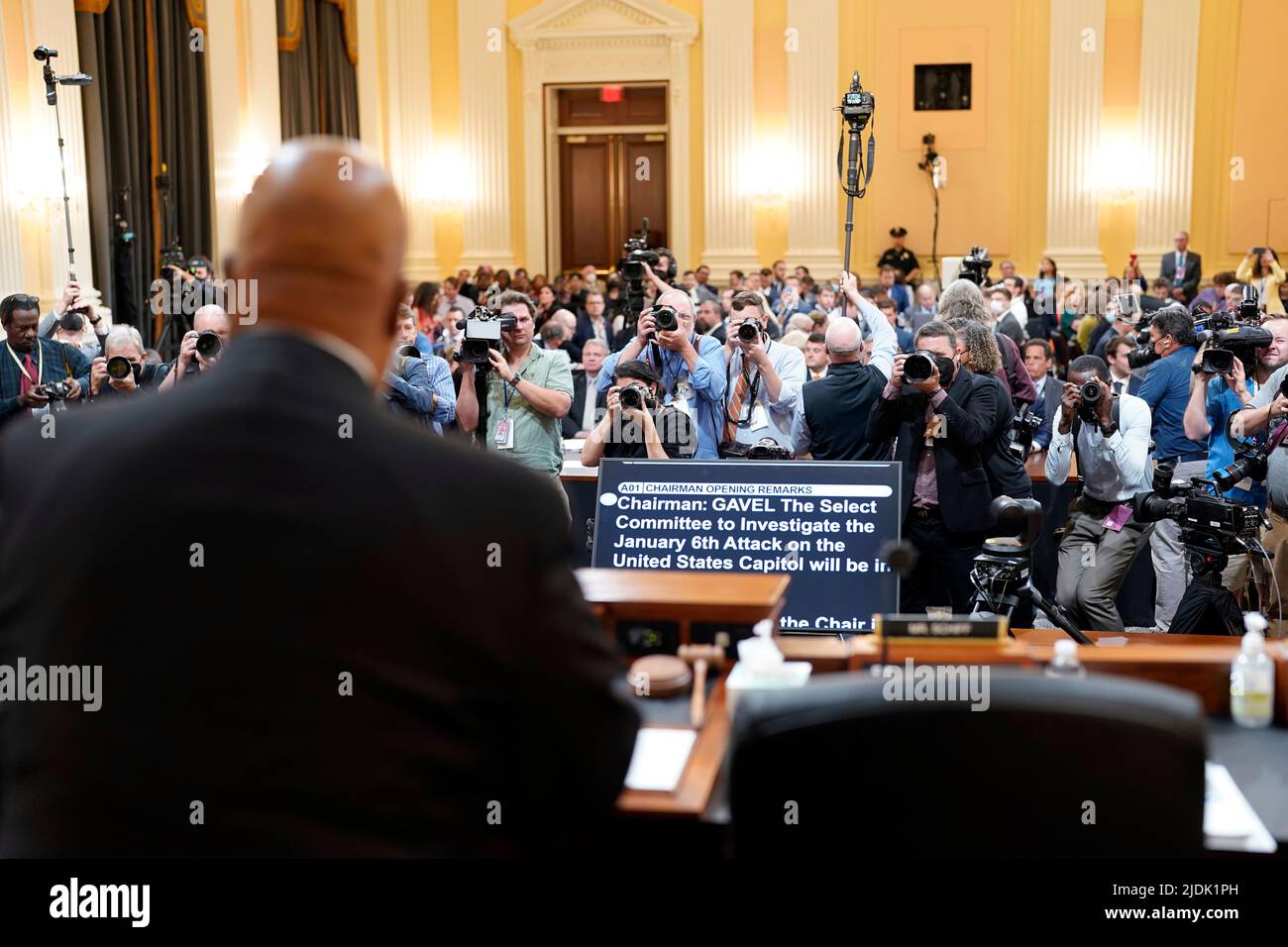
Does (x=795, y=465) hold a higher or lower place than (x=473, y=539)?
lower

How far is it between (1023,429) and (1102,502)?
513 mm

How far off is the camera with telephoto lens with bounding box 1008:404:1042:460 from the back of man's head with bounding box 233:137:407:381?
12.6ft

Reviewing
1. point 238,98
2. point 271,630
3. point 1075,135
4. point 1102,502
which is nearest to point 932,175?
point 1075,135

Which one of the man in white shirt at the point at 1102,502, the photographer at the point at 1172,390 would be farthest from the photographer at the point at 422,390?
the photographer at the point at 1172,390

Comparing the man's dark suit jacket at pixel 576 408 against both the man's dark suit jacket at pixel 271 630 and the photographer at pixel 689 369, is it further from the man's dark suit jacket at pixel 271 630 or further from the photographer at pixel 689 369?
the man's dark suit jacket at pixel 271 630

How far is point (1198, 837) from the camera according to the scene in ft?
4.62

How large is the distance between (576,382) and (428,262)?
9240mm

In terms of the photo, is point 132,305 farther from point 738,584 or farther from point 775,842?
point 775,842

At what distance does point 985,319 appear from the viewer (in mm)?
6141

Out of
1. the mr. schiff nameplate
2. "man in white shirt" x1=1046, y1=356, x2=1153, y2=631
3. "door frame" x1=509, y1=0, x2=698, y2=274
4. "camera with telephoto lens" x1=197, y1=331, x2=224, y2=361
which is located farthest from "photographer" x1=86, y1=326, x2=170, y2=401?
"door frame" x1=509, y1=0, x2=698, y2=274

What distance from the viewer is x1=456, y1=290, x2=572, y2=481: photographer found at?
517 cm

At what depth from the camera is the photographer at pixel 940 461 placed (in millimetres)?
4594

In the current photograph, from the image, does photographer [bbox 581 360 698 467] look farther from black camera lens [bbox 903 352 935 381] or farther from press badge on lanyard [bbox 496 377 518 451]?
black camera lens [bbox 903 352 935 381]

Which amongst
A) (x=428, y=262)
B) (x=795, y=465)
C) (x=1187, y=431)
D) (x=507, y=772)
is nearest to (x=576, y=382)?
(x=1187, y=431)
